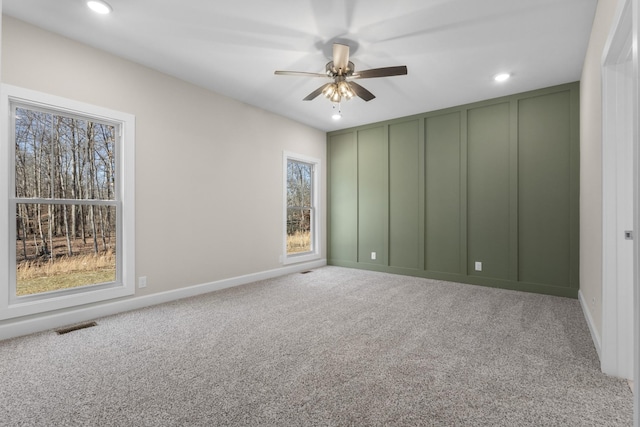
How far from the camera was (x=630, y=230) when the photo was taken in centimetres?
203

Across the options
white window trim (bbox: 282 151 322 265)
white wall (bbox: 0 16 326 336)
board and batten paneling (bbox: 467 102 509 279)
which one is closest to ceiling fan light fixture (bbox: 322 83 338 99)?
white wall (bbox: 0 16 326 336)

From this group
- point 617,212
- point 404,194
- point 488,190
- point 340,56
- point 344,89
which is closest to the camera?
point 617,212

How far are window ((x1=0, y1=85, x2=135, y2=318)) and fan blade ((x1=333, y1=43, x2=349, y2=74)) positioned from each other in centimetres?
224

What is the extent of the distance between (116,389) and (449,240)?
4.38 m

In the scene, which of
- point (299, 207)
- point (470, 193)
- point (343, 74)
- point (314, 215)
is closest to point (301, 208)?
point (299, 207)

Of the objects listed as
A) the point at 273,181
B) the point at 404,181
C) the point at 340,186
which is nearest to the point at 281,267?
the point at 273,181

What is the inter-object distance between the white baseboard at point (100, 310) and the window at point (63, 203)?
8 centimetres

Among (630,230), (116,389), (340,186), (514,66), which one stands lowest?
(116,389)

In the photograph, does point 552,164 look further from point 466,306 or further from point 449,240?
point 466,306

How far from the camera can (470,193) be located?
185 inches

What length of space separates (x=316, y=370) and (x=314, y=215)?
4.05m

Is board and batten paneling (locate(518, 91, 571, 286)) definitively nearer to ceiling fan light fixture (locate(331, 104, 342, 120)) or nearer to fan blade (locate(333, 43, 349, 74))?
ceiling fan light fixture (locate(331, 104, 342, 120))

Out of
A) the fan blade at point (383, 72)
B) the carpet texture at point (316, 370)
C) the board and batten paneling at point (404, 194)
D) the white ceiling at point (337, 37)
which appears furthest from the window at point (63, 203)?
the board and batten paneling at point (404, 194)

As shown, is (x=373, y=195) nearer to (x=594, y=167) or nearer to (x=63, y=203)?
(x=594, y=167)
